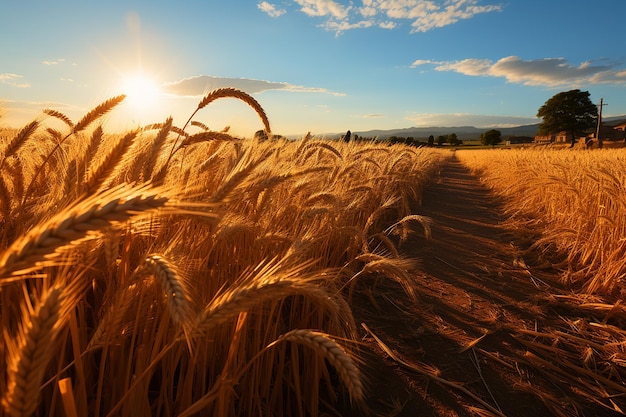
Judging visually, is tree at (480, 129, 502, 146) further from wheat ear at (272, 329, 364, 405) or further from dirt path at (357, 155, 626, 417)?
wheat ear at (272, 329, 364, 405)

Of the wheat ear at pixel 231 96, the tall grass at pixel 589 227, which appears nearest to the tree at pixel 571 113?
the tall grass at pixel 589 227

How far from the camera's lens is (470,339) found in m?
2.47

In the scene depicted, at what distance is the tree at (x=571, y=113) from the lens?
164 ft

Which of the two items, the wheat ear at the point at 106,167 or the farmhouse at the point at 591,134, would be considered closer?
the wheat ear at the point at 106,167

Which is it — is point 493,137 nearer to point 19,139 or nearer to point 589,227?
point 589,227

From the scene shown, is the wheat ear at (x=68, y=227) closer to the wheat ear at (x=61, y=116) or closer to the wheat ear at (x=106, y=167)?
the wheat ear at (x=106, y=167)

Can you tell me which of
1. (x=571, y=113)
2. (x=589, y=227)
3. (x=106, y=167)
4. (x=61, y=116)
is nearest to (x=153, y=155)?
(x=106, y=167)

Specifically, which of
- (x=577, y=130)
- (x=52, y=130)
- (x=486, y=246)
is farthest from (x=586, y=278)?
(x=577, y=130)

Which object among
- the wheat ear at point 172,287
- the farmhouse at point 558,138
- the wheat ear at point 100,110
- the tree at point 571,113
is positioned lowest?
the wheat ear at point 172,287

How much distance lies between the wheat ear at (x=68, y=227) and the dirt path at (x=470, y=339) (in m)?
1.68

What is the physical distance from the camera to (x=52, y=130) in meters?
2.59

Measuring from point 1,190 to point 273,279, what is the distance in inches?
49.9

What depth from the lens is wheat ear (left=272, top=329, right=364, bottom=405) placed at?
83cm

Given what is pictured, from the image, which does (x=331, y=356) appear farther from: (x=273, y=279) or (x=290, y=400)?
(x=290, y=400)
